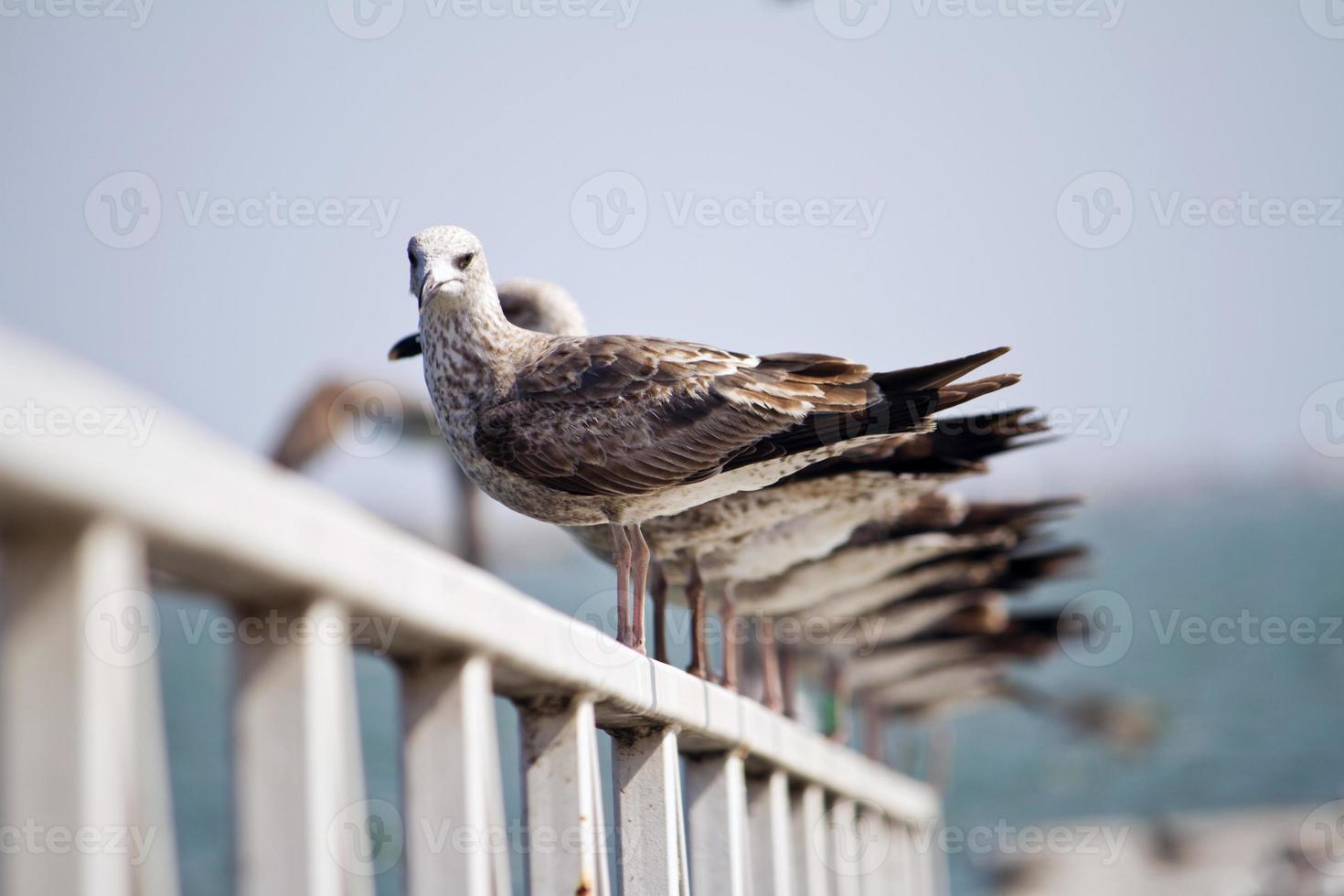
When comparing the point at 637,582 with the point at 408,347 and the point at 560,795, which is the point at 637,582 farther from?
the point at 560,795

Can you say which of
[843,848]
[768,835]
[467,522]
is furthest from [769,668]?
[467,522]

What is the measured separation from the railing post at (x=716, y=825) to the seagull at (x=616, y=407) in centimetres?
87

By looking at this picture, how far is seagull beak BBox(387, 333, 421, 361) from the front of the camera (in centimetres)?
674

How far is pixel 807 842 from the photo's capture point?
6430mm

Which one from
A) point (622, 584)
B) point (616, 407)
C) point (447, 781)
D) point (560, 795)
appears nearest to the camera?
point (447, 781)

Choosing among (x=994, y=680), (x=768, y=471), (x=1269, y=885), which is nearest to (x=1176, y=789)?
(x=994, y=680)

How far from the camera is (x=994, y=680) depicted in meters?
18.1

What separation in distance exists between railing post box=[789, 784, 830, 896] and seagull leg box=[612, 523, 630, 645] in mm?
1207

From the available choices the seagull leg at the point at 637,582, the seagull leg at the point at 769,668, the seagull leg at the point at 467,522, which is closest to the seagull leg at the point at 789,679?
the seagull leg at the point at 769,668

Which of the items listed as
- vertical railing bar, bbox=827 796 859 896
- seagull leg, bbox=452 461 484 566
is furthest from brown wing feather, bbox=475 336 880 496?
seagull leg, bbox=452 461 484 566

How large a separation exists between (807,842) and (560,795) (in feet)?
11.6

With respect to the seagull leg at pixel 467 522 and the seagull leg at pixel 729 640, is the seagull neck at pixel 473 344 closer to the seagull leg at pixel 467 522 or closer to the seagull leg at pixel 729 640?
the seagull leg at pixel 729 640

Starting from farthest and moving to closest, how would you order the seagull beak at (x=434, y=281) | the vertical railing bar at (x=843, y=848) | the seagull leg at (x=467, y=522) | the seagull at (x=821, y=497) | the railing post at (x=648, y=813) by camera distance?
the seagull leg at (x=467, y=522), the vertical railing bar at (x=843, y=848), the seagull at (x=821, y=497), the seagull beak at (x=434, y=281), the railing post at (x=648, y=813)

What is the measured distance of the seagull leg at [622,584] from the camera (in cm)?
572
